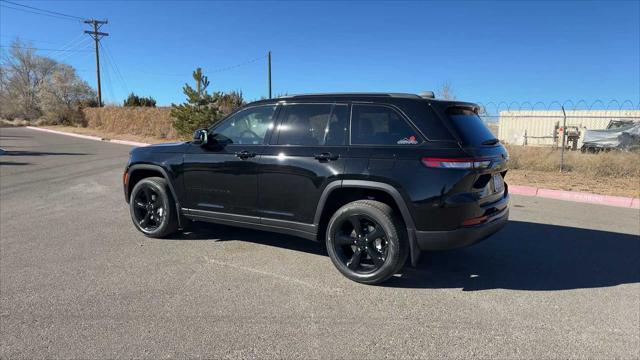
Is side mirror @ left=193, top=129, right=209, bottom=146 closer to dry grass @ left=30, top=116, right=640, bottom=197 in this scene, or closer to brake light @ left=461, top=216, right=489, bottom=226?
brake light @ left=461, top=216, right=489, bottom=226

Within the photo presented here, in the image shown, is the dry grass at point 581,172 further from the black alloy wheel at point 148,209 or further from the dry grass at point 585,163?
the black alloy wheel at point 148,209

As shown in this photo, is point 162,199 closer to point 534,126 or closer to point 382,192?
point 382,192

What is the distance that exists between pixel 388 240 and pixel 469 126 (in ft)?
4.33

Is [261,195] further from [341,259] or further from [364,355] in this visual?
[364,355]

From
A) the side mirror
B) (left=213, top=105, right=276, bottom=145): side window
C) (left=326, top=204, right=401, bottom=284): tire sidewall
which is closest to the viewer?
(left=326, top=204, right=401, bottom=284): tire sidewall

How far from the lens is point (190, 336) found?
311 centimetres

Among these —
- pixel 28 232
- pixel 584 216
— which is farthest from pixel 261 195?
pixel 584 216

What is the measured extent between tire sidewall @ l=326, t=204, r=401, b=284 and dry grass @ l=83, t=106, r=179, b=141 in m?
25.0

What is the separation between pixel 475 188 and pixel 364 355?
1765 mm

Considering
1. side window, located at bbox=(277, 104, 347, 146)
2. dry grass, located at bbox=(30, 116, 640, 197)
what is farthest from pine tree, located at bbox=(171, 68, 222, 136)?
side window, located at bbox=(277, 104, 347, 146)

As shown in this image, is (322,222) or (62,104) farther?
(62,104)

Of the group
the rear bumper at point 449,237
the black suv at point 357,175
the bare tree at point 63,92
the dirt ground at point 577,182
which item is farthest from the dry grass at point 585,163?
the bare tree at point 63,92

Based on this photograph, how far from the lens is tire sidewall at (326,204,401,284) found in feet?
12.6

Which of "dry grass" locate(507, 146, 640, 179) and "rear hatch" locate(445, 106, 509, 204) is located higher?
"rear hatch" locate(445, 106, 509, 204)
